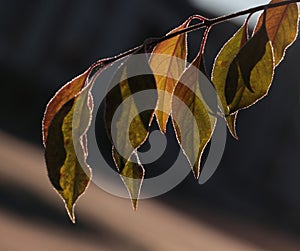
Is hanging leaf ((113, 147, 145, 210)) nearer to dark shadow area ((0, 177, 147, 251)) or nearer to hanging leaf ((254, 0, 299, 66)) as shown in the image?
hanging leaf ((254, 0, 299, 66))

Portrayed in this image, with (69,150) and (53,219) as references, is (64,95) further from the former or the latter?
(53,219)

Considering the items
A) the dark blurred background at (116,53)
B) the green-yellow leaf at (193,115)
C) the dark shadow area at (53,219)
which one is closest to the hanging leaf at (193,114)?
the green-yellow leaf at (193,115)

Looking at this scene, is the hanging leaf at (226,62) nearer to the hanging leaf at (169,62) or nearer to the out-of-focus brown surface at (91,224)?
the hanging leaf at (169,62)

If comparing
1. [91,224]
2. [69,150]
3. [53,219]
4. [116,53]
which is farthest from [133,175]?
[116,53]

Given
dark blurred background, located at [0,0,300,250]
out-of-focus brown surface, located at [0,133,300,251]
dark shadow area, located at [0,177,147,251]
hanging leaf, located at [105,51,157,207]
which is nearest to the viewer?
hanging leaf, located at [105,51,157,207]

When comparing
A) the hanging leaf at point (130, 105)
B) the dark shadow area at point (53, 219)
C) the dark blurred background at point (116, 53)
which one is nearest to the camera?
the hanging leaf at point (130, 105)

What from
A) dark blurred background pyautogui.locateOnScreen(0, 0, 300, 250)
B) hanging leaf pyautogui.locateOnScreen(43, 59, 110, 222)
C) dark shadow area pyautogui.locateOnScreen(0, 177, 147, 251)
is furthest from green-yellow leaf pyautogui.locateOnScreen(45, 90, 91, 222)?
dark blurred background pyautogui.locateOnScreen(0, 0, 300, 250)
